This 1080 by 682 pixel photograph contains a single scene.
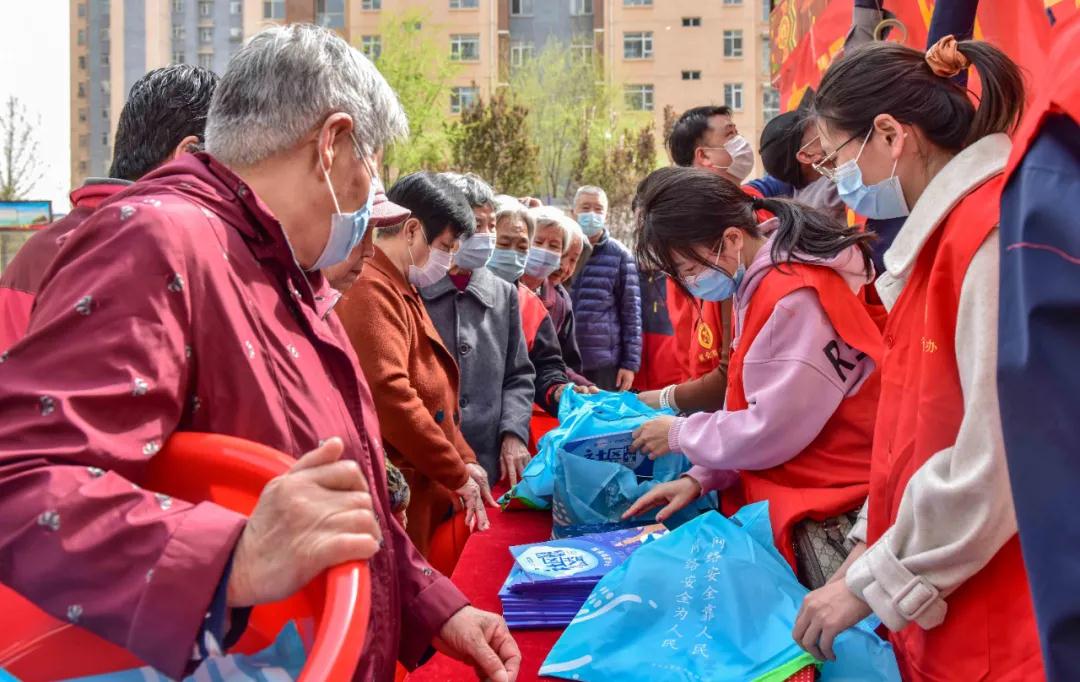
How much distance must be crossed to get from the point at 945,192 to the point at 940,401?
0.37 meters

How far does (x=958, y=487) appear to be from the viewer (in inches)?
54.8

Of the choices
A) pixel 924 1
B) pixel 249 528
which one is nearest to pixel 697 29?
pixel 924 1

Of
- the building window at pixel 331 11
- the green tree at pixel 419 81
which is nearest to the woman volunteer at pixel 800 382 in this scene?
the green tree at pixel 419 81

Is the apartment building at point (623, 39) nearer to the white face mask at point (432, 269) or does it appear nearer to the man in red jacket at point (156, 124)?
the white face mask at point (432, 269)

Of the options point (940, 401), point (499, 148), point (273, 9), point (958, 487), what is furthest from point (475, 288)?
point (273, 9)

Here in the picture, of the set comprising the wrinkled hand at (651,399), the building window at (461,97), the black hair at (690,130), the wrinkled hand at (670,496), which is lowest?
the wrinkled hand at (670,496)

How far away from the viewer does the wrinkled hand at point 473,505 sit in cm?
318

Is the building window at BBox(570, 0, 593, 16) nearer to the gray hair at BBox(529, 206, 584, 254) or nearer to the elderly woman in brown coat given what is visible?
the gray hair at BBox(529, 206, 584, 254)

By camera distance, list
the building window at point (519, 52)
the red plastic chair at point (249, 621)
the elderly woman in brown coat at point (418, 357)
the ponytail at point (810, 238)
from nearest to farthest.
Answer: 1. the red plastic chair at point (249, 621)
2. the ponytail at point (810, 238)
3. the elderly woman in brown coat at point (418, 357)
4. the building window at point (519, 52)

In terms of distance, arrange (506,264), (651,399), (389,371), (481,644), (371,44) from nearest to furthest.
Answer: (481,644), (389,371), (651,399), (506,264), (371,44)

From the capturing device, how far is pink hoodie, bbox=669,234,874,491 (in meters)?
2.29

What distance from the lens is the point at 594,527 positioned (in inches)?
108

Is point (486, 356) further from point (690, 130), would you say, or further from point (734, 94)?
point (734, 94)

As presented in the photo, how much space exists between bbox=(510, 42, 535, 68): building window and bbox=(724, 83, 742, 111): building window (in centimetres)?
943
